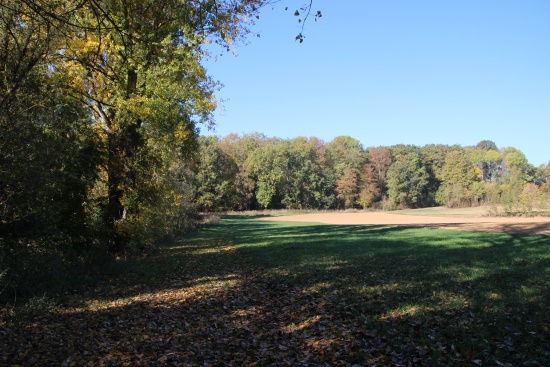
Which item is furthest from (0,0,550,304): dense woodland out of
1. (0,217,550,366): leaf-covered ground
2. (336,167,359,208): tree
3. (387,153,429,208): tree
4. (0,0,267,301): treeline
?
(387,153,429,208): tree

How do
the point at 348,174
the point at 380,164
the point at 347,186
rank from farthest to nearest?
the point at 380,164 < the point at 348,174 < the point at 347,186

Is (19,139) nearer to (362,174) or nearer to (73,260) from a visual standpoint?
(73,260)

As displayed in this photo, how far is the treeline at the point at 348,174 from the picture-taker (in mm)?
87312

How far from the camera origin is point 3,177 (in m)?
8.54

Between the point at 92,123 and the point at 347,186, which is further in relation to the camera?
the point at 347,186

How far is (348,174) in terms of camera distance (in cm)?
9425

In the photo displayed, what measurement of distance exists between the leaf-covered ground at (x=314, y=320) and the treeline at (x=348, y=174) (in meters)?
67.8

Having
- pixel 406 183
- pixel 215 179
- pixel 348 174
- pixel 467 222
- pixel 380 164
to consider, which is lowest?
pixel 467 222

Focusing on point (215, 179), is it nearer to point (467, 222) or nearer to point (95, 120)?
point (467, 222)

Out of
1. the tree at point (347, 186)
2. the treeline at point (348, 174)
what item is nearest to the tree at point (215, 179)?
the treeline at point (348, 174)

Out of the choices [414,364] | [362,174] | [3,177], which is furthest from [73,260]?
[362,174]

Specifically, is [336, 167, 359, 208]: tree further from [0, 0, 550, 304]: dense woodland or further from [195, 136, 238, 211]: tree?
[0, 0, 550, 304]: dense woodland

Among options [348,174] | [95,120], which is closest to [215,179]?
[348,174]

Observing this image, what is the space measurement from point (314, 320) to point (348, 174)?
89077mm
